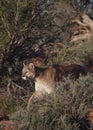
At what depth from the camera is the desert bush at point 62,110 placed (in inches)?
333

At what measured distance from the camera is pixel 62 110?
8844 mm

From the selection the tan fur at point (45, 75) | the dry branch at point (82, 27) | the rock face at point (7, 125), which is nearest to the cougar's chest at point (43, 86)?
the tan fur at point (45, 75)

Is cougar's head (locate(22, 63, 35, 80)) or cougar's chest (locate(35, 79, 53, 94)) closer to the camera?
cougar's chest (locate(35, 79, 53, 94))

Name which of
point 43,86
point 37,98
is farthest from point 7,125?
point 43,86

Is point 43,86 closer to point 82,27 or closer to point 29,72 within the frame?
point 29,72

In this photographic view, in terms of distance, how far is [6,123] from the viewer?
29.8ft

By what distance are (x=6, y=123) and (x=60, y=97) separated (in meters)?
1.12

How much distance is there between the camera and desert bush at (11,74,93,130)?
8453 mm

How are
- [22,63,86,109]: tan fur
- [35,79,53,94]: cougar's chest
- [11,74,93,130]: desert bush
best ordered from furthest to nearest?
[22,63,86,109]: tan fur < [35,79,53,94]: cougar's chest < [11,74,93,130]: desert bush

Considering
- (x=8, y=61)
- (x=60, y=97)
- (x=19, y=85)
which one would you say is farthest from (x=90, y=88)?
(x=8, y=61)

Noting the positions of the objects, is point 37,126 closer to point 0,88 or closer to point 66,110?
point 66,110

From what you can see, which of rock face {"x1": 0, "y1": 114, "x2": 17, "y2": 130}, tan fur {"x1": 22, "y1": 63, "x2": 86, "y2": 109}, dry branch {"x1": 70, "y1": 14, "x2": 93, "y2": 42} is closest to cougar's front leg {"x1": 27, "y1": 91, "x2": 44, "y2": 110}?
tan fur {"x1": 22, "y1": 63, "x2": 86, "y2": 109}

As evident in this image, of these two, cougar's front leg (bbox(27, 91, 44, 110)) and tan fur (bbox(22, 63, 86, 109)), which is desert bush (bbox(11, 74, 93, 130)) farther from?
tan fur (bbox(22, 63, 86, 109))

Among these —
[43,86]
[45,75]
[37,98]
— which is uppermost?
[45,75]
